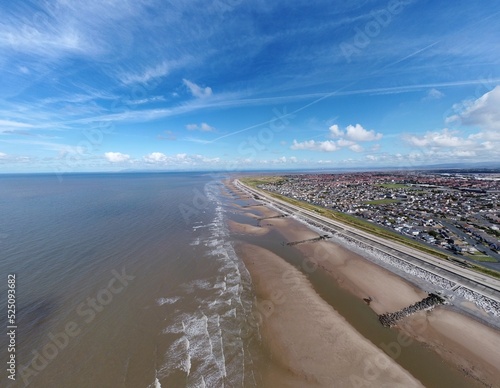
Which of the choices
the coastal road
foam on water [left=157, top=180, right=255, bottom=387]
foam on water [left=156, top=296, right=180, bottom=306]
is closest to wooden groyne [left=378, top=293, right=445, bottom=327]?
the coastal road

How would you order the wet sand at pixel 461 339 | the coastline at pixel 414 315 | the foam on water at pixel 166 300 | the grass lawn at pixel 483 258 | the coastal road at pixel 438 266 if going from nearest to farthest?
the wet sand at pixel 461 339 < the coastline at pixel 414 315 < the foam on water at pixel 166 300 < the coastal road at pixel 438 266 < the grass lawn at pixel 483 258

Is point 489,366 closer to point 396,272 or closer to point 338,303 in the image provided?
point 338,303

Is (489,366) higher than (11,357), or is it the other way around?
(11,357)

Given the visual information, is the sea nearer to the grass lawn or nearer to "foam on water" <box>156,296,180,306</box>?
"foam on water" <box>156,296,180,306</box>

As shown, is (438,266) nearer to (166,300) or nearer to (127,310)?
(166,300)

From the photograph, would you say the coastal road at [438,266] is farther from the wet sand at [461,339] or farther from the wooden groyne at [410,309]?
the wet sand at [461,339]

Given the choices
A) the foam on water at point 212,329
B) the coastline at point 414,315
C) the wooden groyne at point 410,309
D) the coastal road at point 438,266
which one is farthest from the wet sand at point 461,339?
the foam on water at point 212,329

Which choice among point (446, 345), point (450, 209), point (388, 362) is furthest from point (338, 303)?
point (450, 209)
